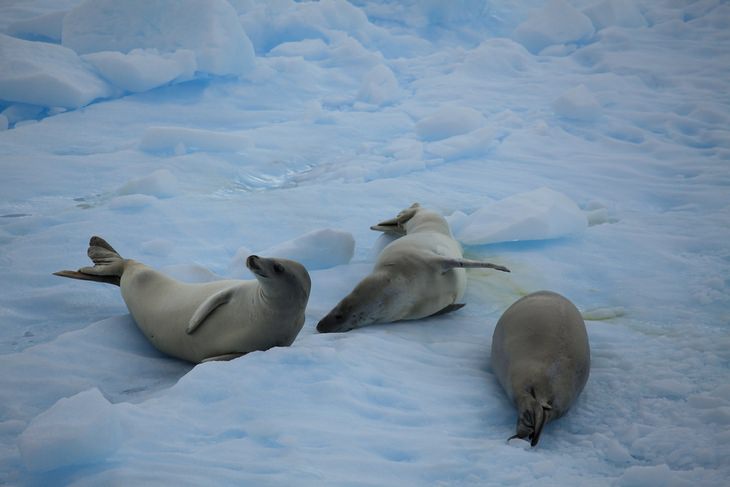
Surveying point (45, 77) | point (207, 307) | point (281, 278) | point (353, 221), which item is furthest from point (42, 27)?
point (281, 278)

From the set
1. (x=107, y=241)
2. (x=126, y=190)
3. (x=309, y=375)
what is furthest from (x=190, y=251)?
(x=309, y=375)

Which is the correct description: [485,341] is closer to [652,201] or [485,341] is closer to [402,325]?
[402,325]

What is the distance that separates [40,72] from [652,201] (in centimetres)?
624

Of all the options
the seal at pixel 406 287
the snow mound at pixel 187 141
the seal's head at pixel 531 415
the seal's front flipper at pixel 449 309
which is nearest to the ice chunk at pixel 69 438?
the seal's head at pixel 531 415

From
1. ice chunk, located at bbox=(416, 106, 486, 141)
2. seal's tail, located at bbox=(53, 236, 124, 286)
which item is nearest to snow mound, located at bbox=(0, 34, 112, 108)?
ice chunk, located at bbox=(416, 106, 486, 141)

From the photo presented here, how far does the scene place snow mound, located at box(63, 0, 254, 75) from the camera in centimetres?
851

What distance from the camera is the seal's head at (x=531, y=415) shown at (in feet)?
8.47

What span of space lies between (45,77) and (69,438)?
6.31 m

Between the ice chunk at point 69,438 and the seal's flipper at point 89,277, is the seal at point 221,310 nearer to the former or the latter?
→ the seal's flipper at point 89,277

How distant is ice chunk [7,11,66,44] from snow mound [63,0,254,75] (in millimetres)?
656

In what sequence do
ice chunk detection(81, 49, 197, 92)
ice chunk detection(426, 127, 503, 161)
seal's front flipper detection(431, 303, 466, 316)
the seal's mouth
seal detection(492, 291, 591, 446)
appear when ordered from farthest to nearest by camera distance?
ice chunk detection(81, 49, 197, 92), ice chunk detection(426, 127, 503, 161), seal's front flipper detection(431, 303, 466, 316), the seal's mouth, seal detection(492, 291, 591, 446)

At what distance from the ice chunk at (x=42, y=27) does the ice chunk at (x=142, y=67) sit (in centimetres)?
151

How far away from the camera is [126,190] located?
551 centimetres

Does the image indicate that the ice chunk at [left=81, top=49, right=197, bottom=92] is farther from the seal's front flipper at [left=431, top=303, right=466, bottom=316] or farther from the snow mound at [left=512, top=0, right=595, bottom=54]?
the snow mound at [left=512, top=0, right=595, bottom=54]
